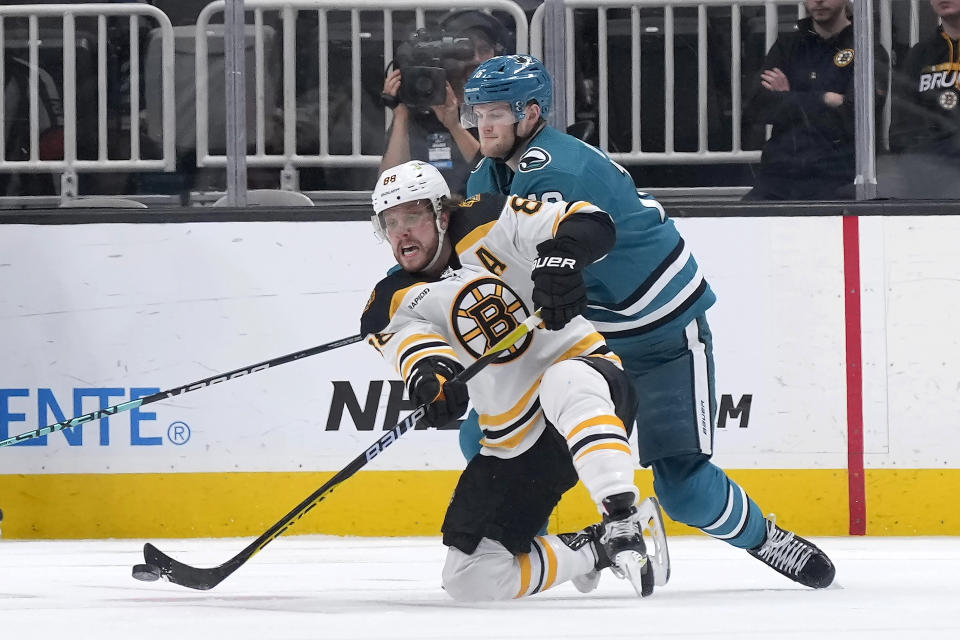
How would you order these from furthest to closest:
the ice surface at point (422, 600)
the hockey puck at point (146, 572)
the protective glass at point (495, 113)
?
the protective glass at point (495, 113), the hockey puck at point (146, 572), the ice surface at point (422, 600)

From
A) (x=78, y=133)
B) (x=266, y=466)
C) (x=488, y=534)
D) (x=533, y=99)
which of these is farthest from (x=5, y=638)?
(x=78, y=133)

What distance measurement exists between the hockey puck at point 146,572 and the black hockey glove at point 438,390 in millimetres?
597

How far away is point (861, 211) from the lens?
4125mm

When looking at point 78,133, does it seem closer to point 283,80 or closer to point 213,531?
point 283,80

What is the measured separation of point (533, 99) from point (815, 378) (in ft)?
4.66

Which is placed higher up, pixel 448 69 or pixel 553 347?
pixel 448 69

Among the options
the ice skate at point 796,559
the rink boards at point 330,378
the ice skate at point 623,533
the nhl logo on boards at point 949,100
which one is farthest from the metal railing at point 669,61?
the ice skate at point 623,533

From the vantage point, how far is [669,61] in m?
4.23

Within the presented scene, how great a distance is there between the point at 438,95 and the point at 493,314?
Answer: 4.93 feet

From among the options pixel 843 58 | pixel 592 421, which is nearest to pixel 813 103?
pixel 843 58

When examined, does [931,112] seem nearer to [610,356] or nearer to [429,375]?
[610,356]

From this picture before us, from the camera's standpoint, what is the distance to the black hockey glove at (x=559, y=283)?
264cm

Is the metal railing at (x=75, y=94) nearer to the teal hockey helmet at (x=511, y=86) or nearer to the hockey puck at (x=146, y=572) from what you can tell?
the teal hockey helmet at (x=511, y=86)

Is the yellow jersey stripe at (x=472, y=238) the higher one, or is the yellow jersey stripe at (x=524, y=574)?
the yellow jersey stripe at (x=472, y=238)
